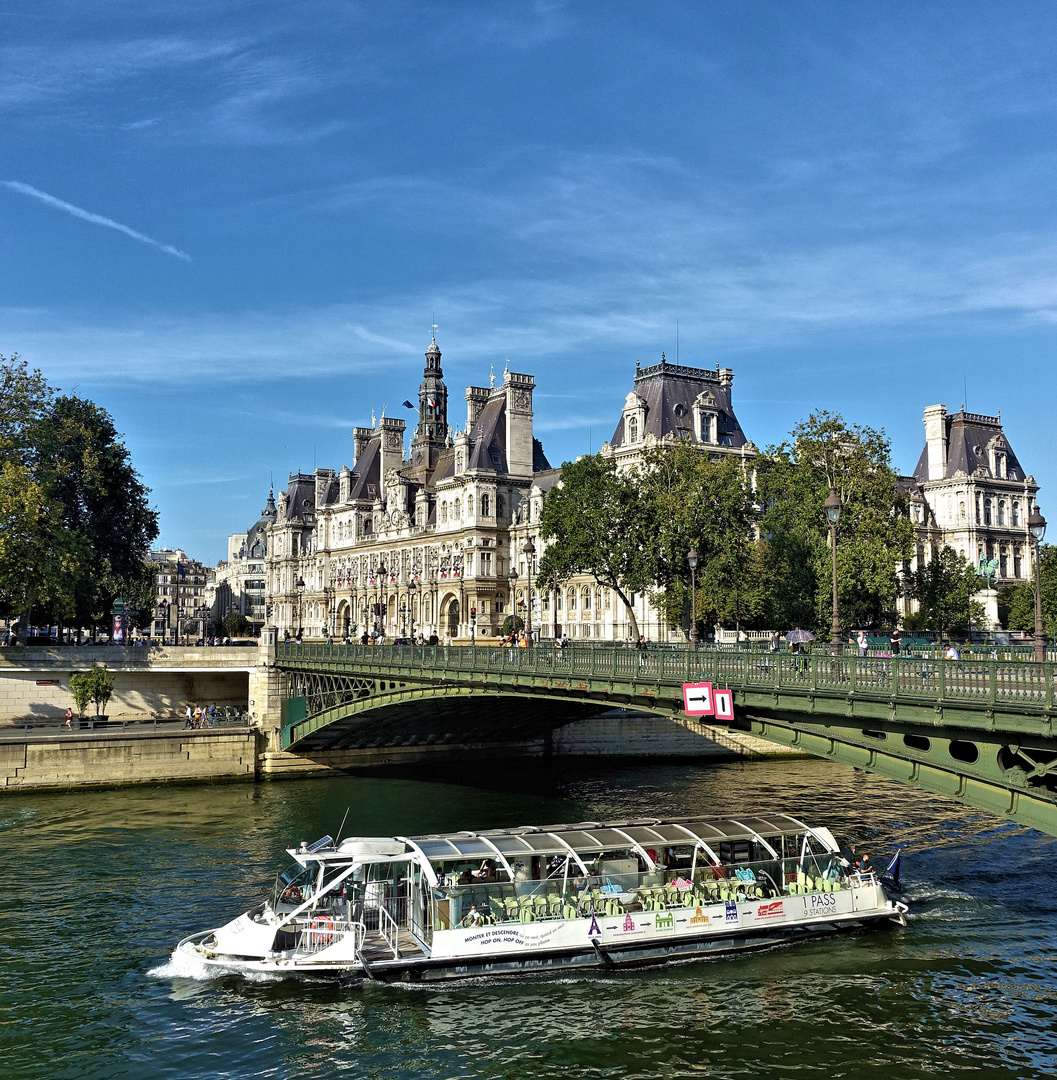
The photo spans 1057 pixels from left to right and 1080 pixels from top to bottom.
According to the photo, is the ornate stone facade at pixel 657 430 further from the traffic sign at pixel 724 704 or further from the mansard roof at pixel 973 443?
the traffic sign at pixel 724 704

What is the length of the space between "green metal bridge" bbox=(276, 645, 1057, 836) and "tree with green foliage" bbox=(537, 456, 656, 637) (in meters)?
19.1

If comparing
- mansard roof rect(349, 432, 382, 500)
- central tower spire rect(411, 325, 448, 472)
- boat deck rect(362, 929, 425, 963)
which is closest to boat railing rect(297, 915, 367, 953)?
boat deck rect(362, 929, 425, 963)

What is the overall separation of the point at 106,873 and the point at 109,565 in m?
44.9

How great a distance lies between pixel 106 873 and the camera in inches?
1373

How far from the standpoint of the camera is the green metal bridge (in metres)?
20.2

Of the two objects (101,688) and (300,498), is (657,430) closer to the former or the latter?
(101,688)

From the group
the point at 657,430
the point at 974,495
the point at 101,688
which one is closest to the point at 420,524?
the point at 657,430

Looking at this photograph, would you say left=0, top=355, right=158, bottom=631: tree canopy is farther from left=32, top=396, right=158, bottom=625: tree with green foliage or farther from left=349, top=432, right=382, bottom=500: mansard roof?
left=349, top=432, right=382, bottom=500: mansard roof

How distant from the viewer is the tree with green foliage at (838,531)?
54469 millimetres

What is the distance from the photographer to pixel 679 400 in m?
87.5

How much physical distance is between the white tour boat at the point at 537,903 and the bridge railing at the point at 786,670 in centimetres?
445

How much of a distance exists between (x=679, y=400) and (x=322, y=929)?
6672cm

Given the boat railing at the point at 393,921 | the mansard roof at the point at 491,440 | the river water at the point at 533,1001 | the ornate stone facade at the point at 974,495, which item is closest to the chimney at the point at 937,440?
the ornate stone facade at the point at 974,495

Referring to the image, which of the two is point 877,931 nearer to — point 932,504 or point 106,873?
point 106,873
